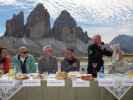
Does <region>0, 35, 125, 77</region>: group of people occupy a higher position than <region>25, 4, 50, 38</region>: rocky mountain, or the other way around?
<region>25, 4, 50, 38</region>: rocky mountain

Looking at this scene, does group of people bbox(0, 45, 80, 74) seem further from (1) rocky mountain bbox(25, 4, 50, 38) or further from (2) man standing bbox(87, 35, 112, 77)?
(1) rocky mountain bbox(25, 4, 50, 38)

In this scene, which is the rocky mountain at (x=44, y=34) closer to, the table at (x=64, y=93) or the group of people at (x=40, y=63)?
the group of people at (x=40, y=63)

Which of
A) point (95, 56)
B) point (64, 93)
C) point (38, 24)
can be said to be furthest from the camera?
point (38, 24)

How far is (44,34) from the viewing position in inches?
290

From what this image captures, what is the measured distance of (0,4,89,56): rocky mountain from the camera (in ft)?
24.0

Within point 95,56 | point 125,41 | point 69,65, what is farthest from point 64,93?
point 125,41

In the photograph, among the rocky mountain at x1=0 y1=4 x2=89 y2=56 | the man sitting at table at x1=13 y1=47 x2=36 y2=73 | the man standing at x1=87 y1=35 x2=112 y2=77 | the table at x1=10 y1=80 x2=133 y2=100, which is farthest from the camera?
the rocky mountain at x1=0 y1=4 x2=89 y2=56

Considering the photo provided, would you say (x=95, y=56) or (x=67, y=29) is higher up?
(x=67, y=29)

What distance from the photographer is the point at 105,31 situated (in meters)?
7.40

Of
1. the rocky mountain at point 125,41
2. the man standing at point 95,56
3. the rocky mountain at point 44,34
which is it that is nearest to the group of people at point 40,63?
the man standing at point 95,56

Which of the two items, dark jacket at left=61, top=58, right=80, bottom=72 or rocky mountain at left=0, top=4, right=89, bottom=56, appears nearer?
dark jacket at left=61, top=58, right=80, bottom=72

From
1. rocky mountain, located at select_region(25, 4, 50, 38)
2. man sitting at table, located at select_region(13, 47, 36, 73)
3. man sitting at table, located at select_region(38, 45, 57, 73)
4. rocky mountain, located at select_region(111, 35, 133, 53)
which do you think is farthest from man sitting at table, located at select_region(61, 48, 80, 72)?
rocky mountain, located at select_region(111, 35, 133, 53)

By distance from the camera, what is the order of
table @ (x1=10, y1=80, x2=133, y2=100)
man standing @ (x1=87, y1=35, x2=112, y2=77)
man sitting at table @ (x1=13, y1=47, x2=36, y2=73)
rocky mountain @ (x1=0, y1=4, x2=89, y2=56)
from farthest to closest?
1. rocky mountain @ (x1=0, y1=4, x2=89, y2=56)
2. man standing @ (x1=87, y1=35, x2=112, y2=77)
3. man sitting at table @ (x1=13, y1=47, x2=36, y2=73)
4. table @ (x1=10, y1=80, x2=133, y2=100)

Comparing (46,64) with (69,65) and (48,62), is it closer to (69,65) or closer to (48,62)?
(48,62)
